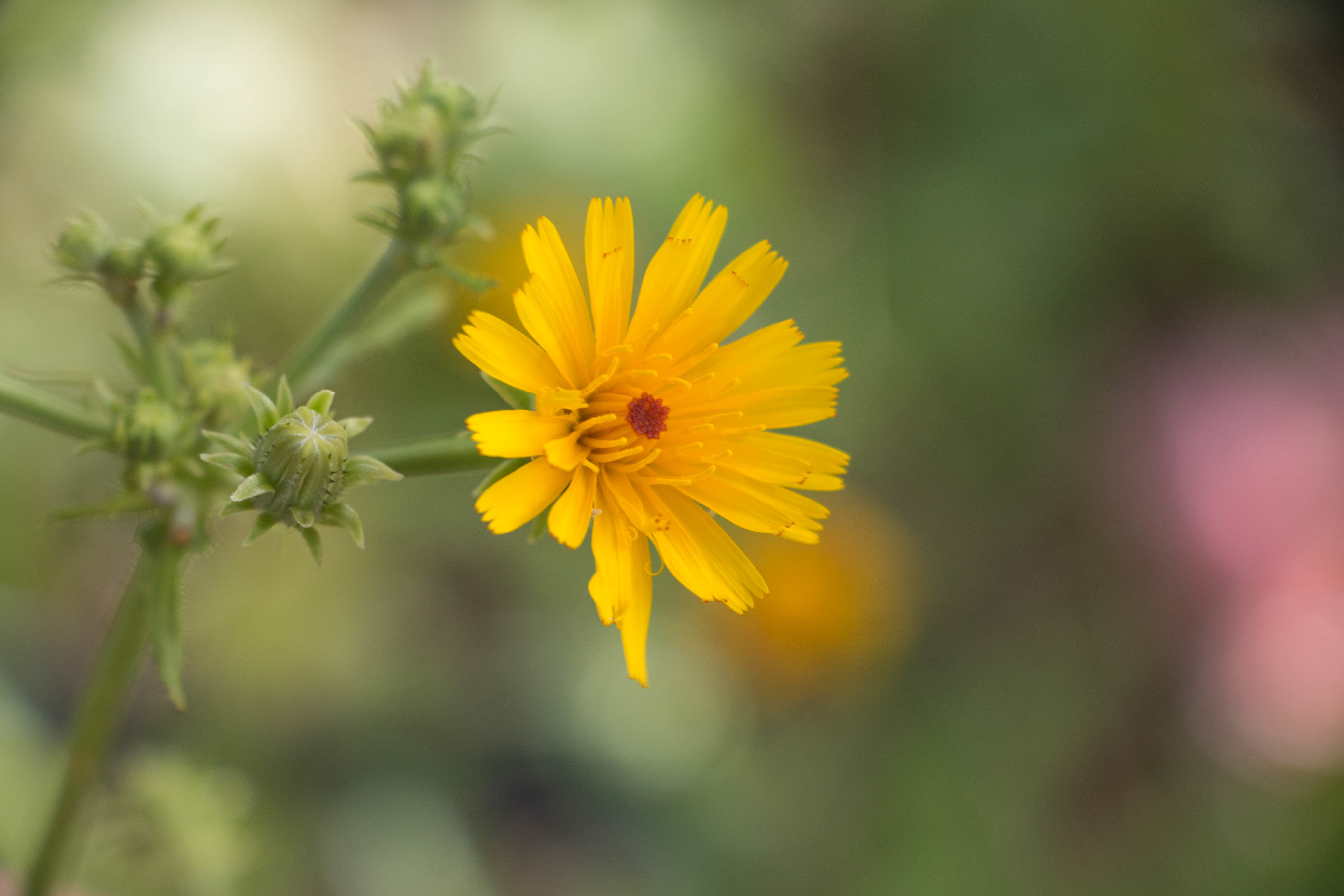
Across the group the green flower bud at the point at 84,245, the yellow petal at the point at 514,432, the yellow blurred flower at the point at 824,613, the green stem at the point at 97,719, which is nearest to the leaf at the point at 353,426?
the yellow petal at the point at 514,432

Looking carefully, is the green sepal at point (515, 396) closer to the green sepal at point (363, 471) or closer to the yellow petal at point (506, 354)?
the yellow petal at point (506, 354)

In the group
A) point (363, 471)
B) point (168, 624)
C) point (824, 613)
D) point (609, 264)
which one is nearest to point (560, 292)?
point (609, 264)

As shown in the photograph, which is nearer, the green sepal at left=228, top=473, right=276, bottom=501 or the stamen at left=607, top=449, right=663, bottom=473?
the green sepal at left=228, top=473, right=276, bottom=501

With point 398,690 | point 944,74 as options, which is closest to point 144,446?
point 398,690

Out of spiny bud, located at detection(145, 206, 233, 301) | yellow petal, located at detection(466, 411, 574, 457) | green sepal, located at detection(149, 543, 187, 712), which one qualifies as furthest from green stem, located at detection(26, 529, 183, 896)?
yellow petal, located at detection(466, 411, 574, 457)

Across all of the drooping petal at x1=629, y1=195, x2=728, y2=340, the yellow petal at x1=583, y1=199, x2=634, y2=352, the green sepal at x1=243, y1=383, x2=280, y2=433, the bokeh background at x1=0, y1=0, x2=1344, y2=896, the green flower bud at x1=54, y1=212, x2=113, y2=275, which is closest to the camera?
the green sepal at x1=243, y1=383, x2=280, y2=433

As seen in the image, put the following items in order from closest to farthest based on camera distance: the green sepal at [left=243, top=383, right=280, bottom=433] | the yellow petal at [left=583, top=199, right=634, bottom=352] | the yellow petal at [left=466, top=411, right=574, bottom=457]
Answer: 1. the yellow petal at [left=466, top=411, right=574, bottom=457]
2. the green sepal at [left=243, top=383, right=280, bottom=433]
3. the yellow petal at [left=583, top=199, right=634, bottom=352]

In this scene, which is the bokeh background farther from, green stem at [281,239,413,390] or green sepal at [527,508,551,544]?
green sepal at [527,508,551,544]
